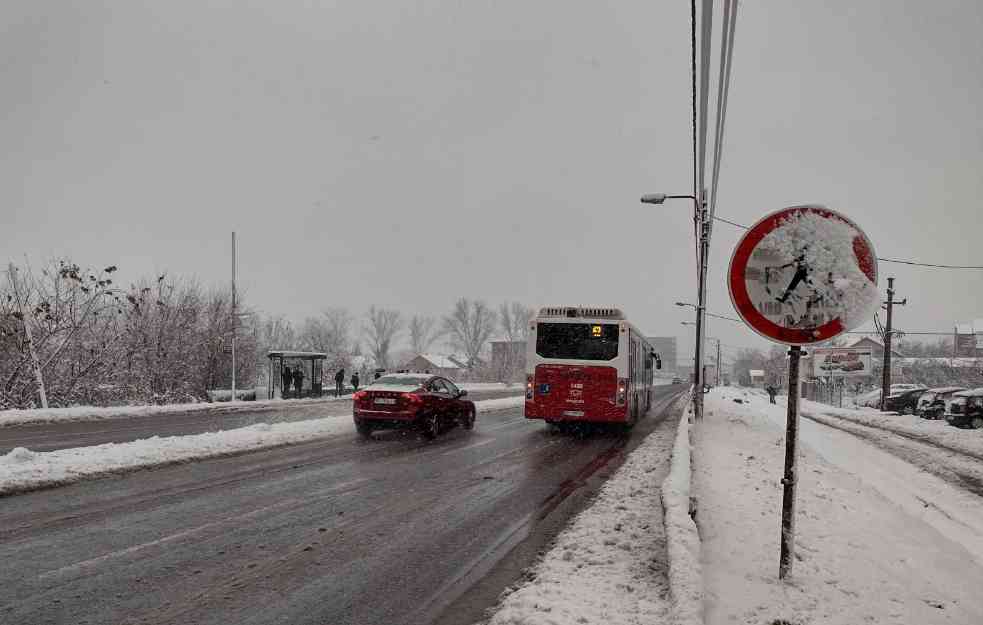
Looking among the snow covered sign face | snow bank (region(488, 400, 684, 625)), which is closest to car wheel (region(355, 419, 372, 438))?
snow bank (region(488, 400, 684, 625))

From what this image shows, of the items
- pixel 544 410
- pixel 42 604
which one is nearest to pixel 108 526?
pixel 42 604

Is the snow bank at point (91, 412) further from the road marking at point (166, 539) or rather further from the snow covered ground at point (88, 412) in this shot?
the road marking at point (166, 539)

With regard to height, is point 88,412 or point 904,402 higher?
point 88,412

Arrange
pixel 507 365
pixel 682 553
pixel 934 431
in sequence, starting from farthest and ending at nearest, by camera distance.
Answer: pixel 507 365
pixel 934 431
pixel 682 553

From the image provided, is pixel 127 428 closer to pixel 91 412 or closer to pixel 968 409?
pixel 91 412

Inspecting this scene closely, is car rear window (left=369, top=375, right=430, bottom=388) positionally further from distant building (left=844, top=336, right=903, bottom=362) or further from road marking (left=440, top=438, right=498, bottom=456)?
distant building (left=844, top=336, right=903, bottom=362)

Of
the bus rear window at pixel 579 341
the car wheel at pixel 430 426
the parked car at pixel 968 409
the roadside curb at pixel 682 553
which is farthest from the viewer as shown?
the parked car at pixel 968 409

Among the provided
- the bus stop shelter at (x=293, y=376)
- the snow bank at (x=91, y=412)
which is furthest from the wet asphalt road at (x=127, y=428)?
the bus stop shelter at (x=293, y=376)

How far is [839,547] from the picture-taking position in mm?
5668

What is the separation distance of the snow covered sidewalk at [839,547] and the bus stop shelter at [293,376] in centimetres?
2773

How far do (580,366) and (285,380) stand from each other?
2316 cm

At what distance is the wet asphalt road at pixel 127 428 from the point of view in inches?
542

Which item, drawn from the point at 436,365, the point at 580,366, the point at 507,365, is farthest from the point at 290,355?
the point at 436,365

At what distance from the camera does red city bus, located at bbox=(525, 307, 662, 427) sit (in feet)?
51.9
